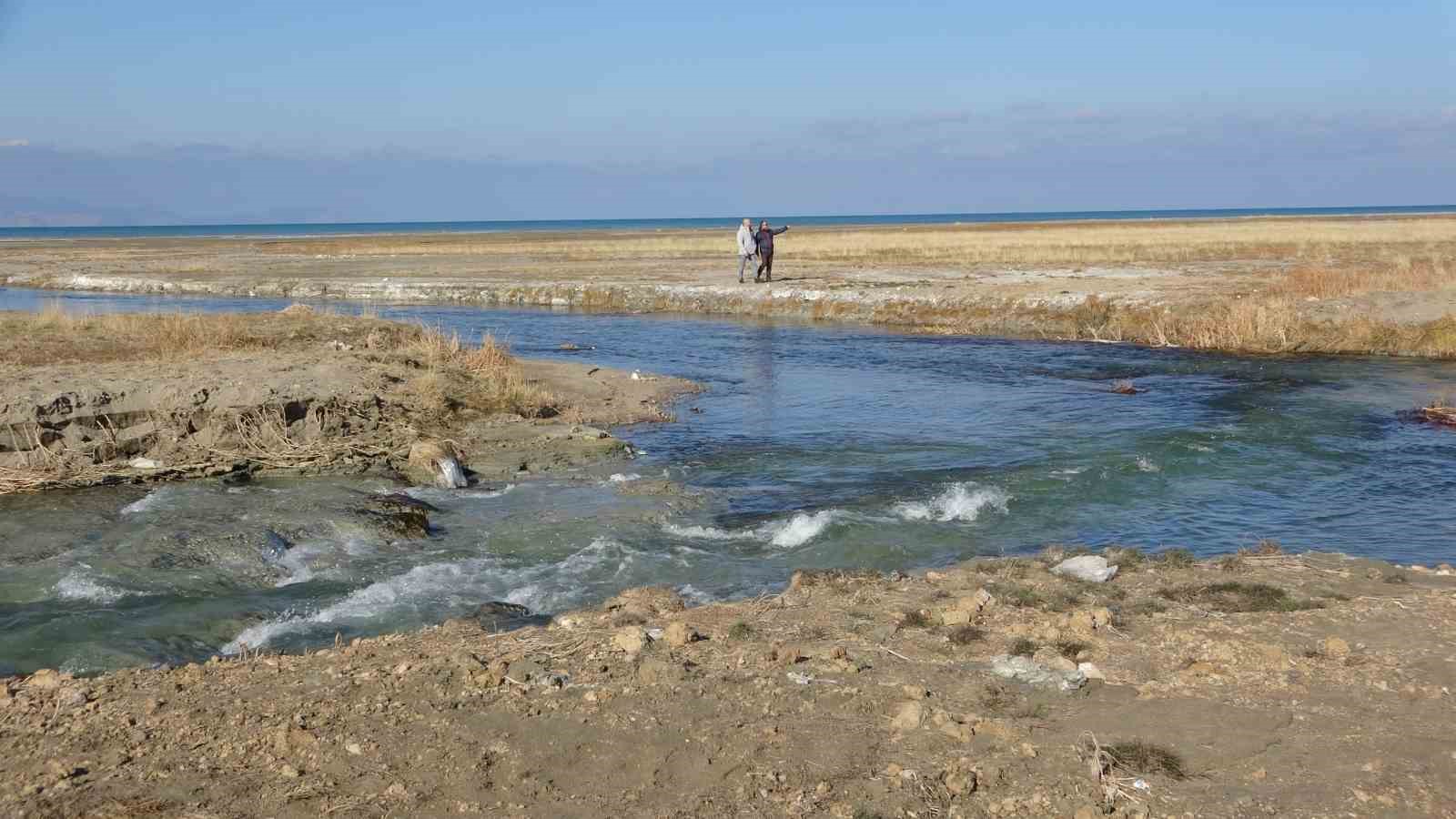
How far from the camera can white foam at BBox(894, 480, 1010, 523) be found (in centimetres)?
1166

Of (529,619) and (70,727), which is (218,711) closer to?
(70,727)

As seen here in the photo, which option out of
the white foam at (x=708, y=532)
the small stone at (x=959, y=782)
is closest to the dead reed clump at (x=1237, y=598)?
the small stone at (x=959, y=782)

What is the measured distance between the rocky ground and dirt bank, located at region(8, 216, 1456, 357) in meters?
17.8

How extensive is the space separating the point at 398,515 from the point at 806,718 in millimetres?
6249

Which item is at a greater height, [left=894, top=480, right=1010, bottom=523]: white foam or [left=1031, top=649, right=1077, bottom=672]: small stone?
[left=1031, top=649, right=1077, bottom=672]: small stone

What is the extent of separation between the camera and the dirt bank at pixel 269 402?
13125 mm

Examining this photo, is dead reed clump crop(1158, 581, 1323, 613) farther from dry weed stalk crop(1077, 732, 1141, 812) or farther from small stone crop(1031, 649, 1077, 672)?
dry weed stalk crop(1077, 732, 1141, 812)

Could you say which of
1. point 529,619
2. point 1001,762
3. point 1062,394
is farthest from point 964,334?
point 1001,762

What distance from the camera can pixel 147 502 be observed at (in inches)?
458

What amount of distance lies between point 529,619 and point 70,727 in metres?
3.37

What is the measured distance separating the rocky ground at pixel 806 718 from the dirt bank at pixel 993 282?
58.3ft

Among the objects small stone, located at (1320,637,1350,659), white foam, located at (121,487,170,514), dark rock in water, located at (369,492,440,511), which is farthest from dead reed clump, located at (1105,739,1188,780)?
white foam, located at (121,487,170,514)

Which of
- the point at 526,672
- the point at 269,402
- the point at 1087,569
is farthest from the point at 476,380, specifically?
the point at 526,672

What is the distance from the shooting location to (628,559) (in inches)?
408
